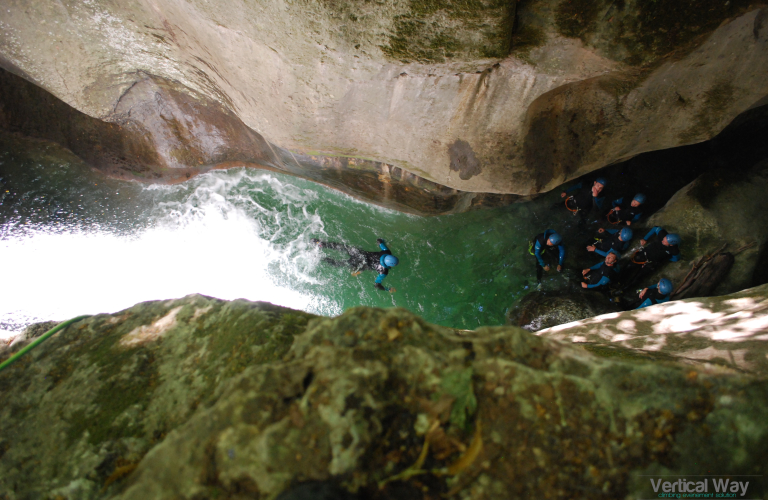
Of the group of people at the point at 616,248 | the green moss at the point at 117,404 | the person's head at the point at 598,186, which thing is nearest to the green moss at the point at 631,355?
the green moss at the point at 117,404

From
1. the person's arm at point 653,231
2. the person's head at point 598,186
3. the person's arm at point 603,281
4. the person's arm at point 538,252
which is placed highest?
the person's head at point 598,186

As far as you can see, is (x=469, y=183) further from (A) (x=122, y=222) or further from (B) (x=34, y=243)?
(B) (x=34, y=243)

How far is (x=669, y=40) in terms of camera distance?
2939 mm

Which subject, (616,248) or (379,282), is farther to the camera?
(379,282)

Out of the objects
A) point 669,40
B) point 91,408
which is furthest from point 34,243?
point 669,40

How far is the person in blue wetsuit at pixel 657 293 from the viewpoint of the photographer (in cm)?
515

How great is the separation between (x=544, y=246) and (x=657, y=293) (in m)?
1.84

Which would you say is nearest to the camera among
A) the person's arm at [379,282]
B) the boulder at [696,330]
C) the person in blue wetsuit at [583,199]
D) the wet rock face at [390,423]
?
the wet rock face at [390,423]

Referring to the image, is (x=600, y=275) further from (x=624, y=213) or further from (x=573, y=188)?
(x=573, y=188)

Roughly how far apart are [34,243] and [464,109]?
725cm

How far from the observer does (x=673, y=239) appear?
5227 millimetres

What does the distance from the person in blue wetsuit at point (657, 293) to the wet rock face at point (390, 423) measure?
483cm

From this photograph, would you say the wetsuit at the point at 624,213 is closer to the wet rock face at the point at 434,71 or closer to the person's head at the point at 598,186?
the person's head at the point at 598,186

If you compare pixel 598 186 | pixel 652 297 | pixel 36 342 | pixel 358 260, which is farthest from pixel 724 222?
pixel 36 342
